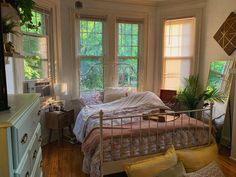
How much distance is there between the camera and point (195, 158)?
7.31ft

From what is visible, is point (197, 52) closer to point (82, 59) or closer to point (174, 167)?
point (82, 59)

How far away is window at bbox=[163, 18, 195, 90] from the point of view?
174 inches

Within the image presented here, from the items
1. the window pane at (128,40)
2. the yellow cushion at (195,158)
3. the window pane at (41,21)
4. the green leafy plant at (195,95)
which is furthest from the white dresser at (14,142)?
the window pane at (128,40)

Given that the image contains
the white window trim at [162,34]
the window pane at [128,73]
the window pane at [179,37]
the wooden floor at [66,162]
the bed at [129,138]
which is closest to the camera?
the bed at [129,138]

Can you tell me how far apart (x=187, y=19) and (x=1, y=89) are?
4.13 metres

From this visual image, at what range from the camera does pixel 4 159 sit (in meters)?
0.87

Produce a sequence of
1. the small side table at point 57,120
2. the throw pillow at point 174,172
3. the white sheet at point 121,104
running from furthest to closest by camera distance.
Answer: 1. the small side table at point 57,120
2. the white sheet at point 121,104
3. the throw pillow at point 174,172

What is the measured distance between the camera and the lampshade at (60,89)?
3.69m

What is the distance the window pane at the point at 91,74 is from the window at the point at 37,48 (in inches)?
28.9

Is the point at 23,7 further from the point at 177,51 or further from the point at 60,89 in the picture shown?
the point at 177,51

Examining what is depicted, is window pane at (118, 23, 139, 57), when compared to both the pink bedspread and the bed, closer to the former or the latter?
the bed

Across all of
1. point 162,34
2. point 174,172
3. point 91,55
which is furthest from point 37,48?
point 174,172

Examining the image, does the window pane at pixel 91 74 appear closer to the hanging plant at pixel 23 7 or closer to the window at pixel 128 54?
the window at pixel 128 54

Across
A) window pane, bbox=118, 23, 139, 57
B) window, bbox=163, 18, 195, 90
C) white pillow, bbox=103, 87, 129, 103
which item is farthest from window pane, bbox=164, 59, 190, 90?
white pillow, bbox=103, 87, 129, 103
